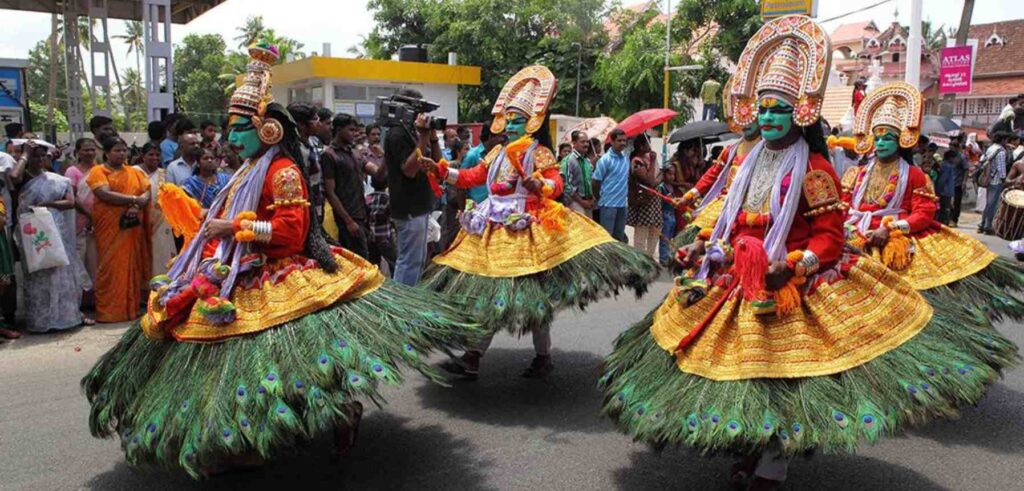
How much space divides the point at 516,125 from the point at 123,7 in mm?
16967

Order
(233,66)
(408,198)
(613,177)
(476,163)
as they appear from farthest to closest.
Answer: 1. (233,66)
2. (613,177)
3. (476,163)
4. (408,198)

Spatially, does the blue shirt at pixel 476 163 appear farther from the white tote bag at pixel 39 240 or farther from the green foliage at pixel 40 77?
the green foliage at pixel 40 77

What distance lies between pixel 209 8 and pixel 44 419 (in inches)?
615

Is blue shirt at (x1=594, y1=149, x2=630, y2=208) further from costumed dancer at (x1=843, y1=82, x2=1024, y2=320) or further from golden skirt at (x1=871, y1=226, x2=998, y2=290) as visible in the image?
golden skirt at (x1=871, y1=226, x2=998, y2=290)

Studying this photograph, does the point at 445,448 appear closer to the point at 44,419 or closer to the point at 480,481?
the point at 480,481

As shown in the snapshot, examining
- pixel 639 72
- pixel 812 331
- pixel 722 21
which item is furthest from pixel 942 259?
pixel 639 72

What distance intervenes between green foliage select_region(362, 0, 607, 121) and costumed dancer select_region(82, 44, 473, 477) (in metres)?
25.1

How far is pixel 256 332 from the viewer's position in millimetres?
3523

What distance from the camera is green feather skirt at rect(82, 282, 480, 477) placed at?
3.18 metres

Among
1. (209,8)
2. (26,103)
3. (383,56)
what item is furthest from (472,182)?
(383,56)

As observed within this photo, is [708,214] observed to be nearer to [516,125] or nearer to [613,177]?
[516,125]

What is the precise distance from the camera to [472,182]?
18.0 feet

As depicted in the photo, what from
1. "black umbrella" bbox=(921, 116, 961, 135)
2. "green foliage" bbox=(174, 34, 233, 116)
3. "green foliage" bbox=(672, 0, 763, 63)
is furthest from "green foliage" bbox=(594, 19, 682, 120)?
"green foliage" bbox=(174, 34, 233, 116)

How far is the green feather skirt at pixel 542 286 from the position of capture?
473cm
